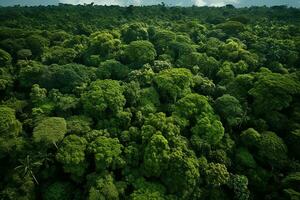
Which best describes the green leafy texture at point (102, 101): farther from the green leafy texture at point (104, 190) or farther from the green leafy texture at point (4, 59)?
the green leafy texture at point (4, 59)

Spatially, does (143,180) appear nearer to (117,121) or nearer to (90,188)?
(90,188)

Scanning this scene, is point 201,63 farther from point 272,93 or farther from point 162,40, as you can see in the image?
point 272,93

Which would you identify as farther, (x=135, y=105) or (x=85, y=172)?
(x=135, y=105)

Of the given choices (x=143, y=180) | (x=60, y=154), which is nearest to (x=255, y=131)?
(x=143, y=180)

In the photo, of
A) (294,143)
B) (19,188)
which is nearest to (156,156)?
(19,188)

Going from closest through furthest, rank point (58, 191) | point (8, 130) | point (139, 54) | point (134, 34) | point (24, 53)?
point (58, 191), point (8, 130), point (139, 54), point (24, 53), point (134, 34)

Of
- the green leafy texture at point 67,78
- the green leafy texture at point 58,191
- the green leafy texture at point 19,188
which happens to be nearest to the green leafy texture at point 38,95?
the green leafy texture at point 67,78
